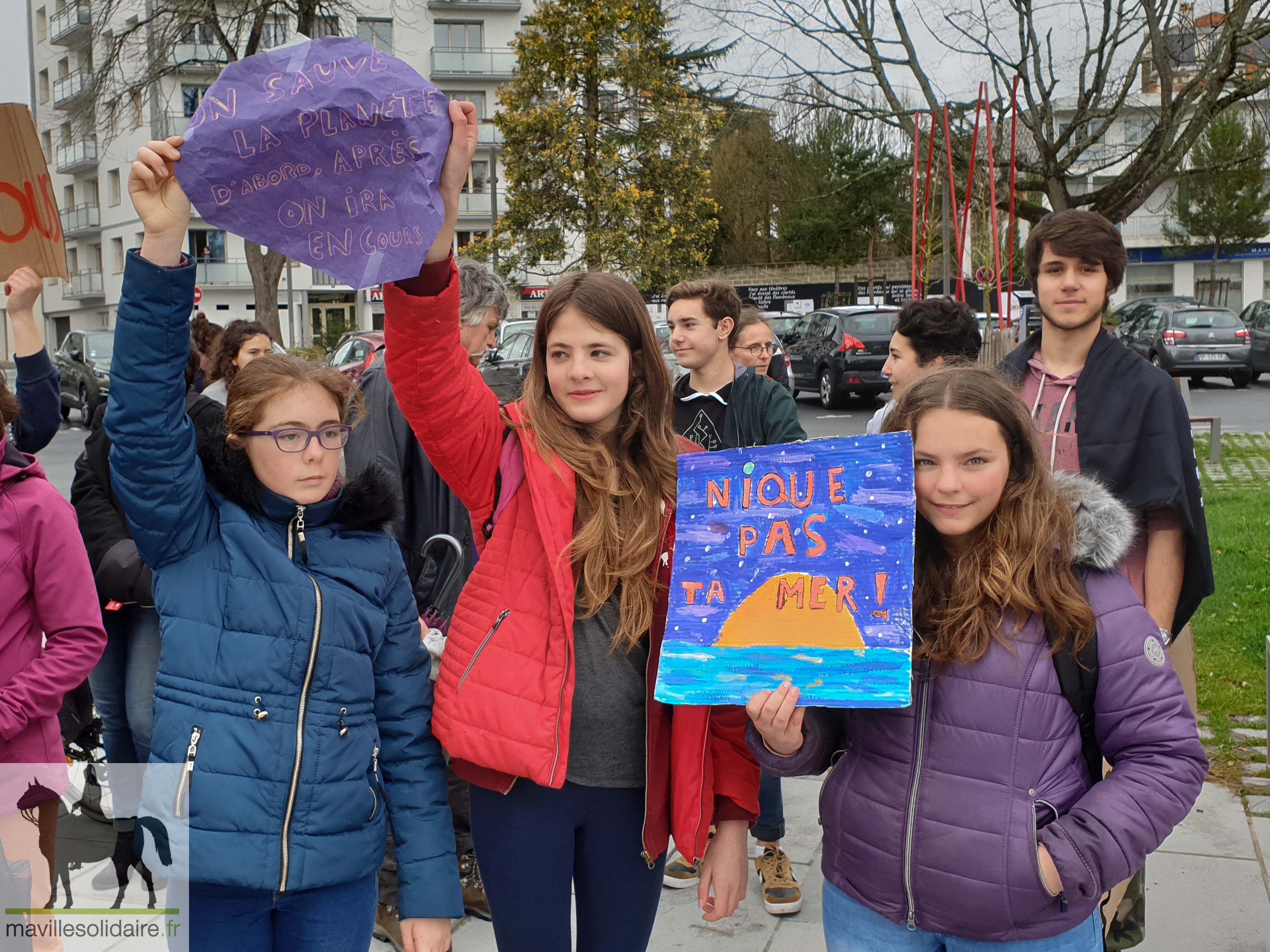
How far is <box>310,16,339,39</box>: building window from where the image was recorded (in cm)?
1548

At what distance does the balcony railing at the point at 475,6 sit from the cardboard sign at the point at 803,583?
4999cm

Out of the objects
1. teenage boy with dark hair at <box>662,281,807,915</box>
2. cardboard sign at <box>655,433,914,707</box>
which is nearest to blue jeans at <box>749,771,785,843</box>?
teenage boy with dark hair at <box>662,281,807,915</box>

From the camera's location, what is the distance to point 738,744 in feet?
7.04

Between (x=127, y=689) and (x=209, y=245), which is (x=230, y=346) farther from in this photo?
(x=209, y=245)

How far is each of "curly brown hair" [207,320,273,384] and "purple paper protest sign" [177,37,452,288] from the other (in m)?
2.72

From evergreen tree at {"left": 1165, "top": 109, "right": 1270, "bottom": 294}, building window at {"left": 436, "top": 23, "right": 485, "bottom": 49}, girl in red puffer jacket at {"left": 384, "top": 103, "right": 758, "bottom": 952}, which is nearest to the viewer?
girl in red puffer jacket at {"left": 384, "top": 103, "right": 758, "bottom": 952}

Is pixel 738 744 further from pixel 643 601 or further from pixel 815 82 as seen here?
pixel 815 82

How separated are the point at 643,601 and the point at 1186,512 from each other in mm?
1571

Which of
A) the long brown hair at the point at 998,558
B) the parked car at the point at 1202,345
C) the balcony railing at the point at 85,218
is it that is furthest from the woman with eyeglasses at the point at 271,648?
the balcony railing at the point at 85,218

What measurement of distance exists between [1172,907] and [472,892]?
228cm

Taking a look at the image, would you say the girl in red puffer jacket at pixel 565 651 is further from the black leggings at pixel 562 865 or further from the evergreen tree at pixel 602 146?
the evergreen tree at pixel 602 146

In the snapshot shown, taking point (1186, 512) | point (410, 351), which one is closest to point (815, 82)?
point (1186, 512)

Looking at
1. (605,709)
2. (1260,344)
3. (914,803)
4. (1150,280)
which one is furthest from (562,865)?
(1150,280)

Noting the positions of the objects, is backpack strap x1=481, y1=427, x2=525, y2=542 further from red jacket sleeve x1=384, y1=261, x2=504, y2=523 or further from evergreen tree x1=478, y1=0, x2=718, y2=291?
evergreen tree x1=478, y1=0, x2=718, y2=291
